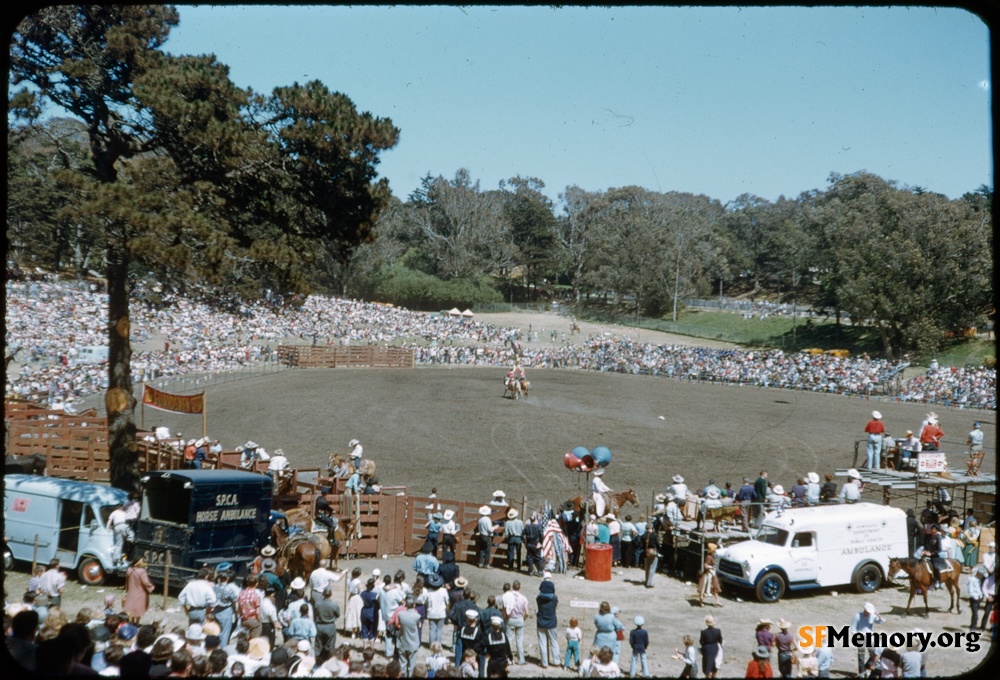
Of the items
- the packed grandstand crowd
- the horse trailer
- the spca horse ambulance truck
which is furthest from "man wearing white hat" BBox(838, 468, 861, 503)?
the packed grandstand crowd

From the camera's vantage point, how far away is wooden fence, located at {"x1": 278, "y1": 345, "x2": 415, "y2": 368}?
54.2 metres

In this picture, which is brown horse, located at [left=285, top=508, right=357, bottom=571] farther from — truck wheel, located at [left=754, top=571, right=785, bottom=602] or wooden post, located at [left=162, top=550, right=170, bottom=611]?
truck wheel, located at [left=754, top=571, right=785, bottom=602]

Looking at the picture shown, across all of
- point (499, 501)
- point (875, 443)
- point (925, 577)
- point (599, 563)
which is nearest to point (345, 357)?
point (499, 501)

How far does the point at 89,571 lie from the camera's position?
47.7 ft

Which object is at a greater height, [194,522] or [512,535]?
[194,522]

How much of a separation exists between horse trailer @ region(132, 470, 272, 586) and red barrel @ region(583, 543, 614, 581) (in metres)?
6.86

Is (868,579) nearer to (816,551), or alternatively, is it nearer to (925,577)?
(816,551)

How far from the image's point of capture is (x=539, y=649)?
12859 millimetres

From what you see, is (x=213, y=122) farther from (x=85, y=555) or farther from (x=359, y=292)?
(x=359, y=292)

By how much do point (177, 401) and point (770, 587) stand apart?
1660cm

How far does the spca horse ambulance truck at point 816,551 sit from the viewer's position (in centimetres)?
1562

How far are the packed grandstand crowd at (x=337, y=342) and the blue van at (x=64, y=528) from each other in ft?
63.4

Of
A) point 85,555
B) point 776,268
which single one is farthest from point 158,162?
point 776,268

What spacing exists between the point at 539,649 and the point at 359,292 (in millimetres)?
80903
